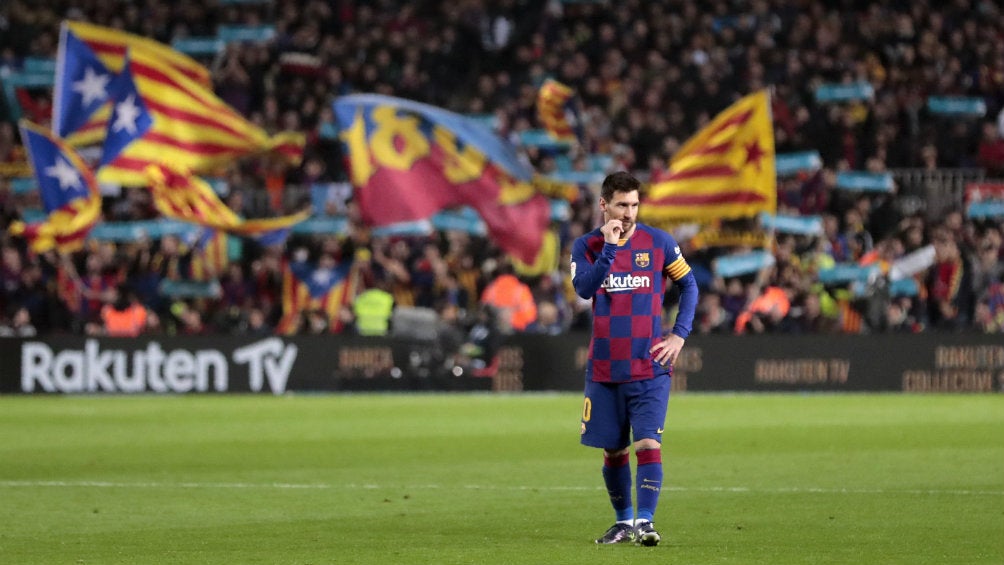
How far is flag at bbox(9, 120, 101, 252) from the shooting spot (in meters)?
27.9

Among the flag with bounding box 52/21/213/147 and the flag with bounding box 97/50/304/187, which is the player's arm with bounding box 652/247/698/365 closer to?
the flag with bounding box 97/50/304/187

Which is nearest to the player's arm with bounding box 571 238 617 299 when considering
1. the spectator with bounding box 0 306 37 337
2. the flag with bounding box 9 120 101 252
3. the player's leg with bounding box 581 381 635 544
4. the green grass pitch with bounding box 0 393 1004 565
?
the player's leg with bounding box 581 381 635 544

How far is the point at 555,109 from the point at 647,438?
19.5 meters

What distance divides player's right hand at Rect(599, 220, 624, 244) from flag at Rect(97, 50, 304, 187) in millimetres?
19108

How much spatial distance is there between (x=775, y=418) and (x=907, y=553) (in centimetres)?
1201

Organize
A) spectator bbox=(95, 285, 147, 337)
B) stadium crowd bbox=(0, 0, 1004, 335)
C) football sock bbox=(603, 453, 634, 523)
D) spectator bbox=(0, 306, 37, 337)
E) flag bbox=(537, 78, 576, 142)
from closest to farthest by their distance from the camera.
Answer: football sock bbox=(603, 453, 634, 523), stadium crowd bbox=(0, 0, 1004, 335), flag bbox=(537, 78, 576, 142), spectator bbox=(95, 285, 147, 337), spectator bbox=(0, 306, 37, 337)

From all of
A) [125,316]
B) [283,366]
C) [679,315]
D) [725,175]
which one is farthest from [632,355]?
[125,316]

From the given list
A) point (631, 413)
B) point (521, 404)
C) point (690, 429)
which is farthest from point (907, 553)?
point (521, 404)

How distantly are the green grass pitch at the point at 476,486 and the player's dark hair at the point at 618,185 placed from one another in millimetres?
1899

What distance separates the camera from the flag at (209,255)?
30.5m

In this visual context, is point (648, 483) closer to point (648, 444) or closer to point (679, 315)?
point (648, 444)

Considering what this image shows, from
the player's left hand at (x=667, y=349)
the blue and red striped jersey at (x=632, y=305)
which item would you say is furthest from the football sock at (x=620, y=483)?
the player's left hand at (x=667, y=349)

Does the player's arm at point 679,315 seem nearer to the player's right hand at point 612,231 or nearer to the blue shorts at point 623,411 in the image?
the blue shorts at point 623,411

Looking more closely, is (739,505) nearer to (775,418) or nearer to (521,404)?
(775,418)
